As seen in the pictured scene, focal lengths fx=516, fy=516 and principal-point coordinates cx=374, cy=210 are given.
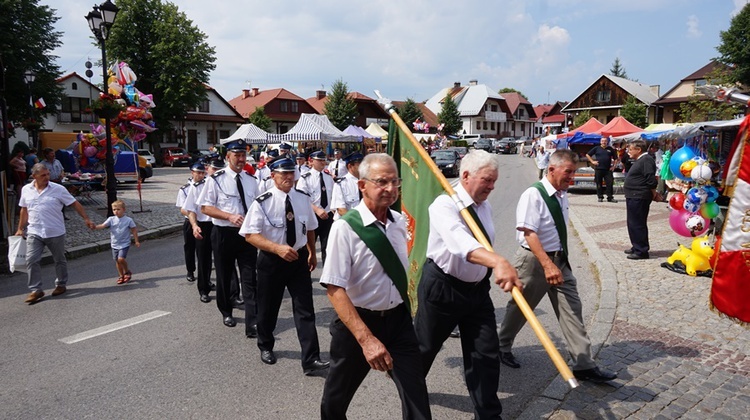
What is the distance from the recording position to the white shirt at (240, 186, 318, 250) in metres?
4.79

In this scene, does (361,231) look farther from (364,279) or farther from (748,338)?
(748,338)

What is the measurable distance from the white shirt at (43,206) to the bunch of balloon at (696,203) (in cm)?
899

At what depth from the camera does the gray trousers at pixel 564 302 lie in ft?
13.5

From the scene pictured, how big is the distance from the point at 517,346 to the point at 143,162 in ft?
80.5

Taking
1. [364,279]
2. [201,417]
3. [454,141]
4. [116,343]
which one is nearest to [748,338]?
[364,279]

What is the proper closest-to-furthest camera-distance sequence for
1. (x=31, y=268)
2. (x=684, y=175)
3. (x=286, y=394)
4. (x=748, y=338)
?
(x=286, y=394), (x=748, y=338), (x=31, y=268), (x=684, y=175)

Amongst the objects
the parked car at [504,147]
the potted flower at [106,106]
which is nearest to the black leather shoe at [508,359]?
the potted flower at [106,106]

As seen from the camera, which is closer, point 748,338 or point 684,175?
point 748,338

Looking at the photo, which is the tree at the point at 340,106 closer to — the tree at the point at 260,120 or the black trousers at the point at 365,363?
the tree at the point at 260,120

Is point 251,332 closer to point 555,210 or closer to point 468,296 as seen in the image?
point 468,296

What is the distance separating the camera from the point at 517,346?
514 cm

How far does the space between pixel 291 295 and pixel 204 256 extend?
7.58 feet

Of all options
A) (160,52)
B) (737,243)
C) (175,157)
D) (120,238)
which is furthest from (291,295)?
(160,52)

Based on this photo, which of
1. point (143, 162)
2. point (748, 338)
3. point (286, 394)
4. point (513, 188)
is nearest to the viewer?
point (286, 394)
